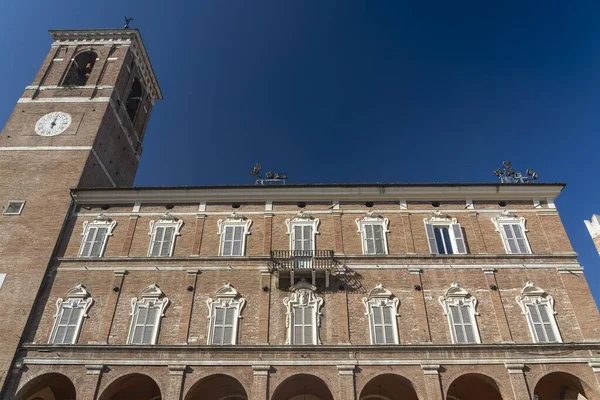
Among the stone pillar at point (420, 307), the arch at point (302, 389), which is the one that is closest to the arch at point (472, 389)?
the stone pillar at point (420, 307)

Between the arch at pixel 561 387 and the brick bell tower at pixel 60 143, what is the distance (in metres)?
22.8

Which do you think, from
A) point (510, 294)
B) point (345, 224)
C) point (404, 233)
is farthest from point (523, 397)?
point (345, 224)

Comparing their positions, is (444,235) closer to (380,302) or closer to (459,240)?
(459,240)

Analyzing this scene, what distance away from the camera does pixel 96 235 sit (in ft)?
82.8

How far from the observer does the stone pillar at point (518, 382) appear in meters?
19.5

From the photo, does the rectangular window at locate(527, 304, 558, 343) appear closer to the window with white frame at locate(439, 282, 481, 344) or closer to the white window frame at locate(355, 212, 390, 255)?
the window with white frame at locate(439, 282, 481, 344)

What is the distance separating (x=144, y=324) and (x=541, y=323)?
17.6 m

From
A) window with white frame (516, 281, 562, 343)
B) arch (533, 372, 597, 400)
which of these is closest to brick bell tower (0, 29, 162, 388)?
window with white frame (516, 281, 562, 343)

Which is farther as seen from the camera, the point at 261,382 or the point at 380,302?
the point at 380,302

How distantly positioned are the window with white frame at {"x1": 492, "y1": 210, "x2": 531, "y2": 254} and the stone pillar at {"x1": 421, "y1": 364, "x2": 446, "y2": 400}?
7.45 metres

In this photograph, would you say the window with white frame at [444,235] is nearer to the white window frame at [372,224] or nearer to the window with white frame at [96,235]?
the white window frame at [372,224]

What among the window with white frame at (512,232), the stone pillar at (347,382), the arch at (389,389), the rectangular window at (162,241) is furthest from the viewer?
the rectangular window at (162,241)

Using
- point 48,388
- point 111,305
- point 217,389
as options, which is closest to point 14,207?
point 111,305

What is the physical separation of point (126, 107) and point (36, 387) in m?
21.3
